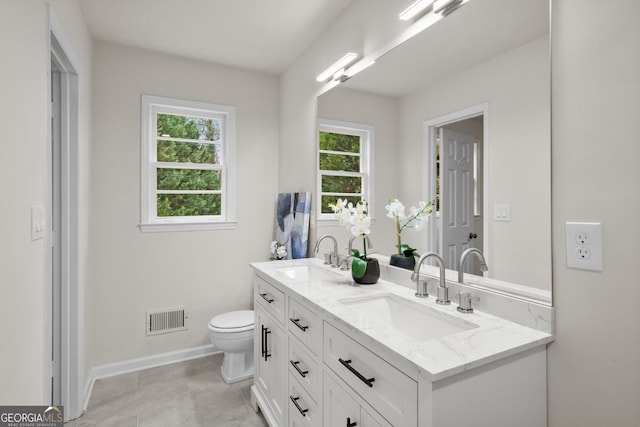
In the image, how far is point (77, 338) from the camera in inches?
84.7

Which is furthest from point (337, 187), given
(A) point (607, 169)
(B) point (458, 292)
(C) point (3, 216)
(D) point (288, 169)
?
(C) point (3, 216)

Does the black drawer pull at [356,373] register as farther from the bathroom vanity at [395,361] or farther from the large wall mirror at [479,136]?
the large wall mirror at [479,136]

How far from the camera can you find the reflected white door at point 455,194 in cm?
142

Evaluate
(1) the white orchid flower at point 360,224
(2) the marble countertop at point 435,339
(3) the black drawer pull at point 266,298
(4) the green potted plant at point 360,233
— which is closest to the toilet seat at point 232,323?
(3) the black drawer pull at point 266,298

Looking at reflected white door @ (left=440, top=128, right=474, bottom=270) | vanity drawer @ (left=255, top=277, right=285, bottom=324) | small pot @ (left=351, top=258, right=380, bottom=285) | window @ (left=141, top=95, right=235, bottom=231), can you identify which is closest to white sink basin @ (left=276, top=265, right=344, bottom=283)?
vanity drawer @ (left=255, top=277, right=285, bottom=324)

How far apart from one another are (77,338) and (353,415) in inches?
77.1

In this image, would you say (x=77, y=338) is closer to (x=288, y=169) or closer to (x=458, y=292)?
(x=288, y=169)

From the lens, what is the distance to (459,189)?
4.85ft

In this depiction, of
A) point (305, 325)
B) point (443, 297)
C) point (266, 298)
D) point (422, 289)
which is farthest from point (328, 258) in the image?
point (443, 297)

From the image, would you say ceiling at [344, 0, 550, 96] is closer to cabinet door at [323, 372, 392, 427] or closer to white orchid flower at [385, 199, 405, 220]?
white orchid flower at [385, 199, 405, 220]

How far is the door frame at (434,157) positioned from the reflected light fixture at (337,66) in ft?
2.61

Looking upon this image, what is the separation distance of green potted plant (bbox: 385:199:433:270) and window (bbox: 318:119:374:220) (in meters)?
0.19

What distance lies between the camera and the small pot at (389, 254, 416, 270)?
1.75 m

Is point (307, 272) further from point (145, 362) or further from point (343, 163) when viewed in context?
point (145, 362)
